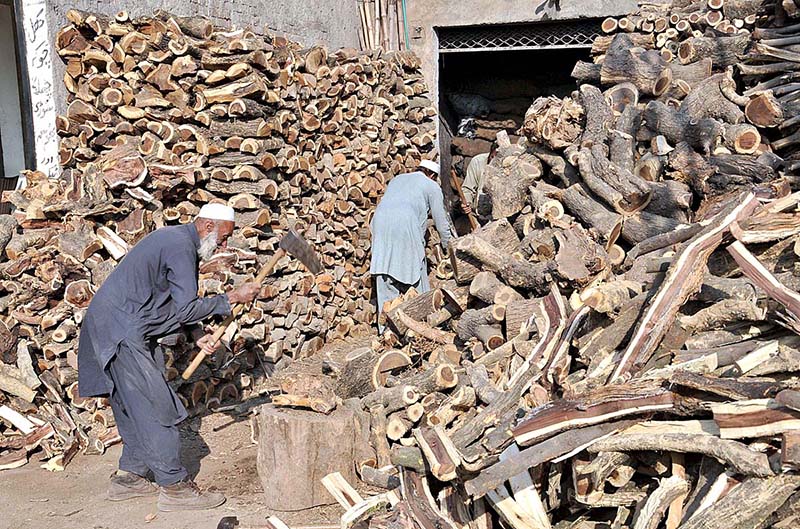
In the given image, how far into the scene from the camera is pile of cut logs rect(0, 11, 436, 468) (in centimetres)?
588

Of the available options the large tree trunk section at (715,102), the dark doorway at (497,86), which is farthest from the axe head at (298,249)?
the dark doorway at (497,86)

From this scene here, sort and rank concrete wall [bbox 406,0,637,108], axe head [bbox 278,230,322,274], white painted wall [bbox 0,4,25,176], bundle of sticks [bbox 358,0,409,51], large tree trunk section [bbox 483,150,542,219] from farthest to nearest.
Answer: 1. concrete wall [bbox 406,0,637,108]
2. bundle of sticks [bbox 358,0,409,51]
3. white painted wall [bbox 0,4,25,176]
4. large tree trunk section [bbox 483,150,542,219]
5. axe head [bbox 278,230,322,274]

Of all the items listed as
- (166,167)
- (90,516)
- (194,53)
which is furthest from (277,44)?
(90,516)

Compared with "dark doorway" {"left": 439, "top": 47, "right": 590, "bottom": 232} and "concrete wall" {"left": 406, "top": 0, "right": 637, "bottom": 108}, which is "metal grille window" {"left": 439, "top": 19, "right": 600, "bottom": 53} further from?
"dark doorway" {"left": 439, "top": 47, "right": 590, "bottom": 232}

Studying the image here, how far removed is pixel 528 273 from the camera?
587cm

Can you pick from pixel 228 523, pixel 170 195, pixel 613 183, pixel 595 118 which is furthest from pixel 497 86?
pixel 228 523

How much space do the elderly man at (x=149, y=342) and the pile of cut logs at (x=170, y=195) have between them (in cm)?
81

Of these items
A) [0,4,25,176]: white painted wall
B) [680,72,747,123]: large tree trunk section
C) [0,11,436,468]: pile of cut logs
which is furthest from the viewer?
[0,4,25,176]: white painted wall

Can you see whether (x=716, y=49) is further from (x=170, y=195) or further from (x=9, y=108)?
(x=9, y=108)

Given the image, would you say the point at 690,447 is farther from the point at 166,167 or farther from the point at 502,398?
the point at 166,167

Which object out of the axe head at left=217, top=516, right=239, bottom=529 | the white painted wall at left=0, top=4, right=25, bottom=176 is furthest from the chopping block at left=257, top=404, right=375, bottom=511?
the white painted wall at left=0, top=4, right=25, bottom=176

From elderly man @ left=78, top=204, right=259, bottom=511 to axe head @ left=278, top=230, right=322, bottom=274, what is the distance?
1.81 ft

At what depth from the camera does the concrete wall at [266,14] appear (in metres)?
6.33

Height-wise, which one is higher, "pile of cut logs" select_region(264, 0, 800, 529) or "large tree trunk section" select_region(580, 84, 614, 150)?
"large tree trunk section" select_region(580, 84, 614, 150)
